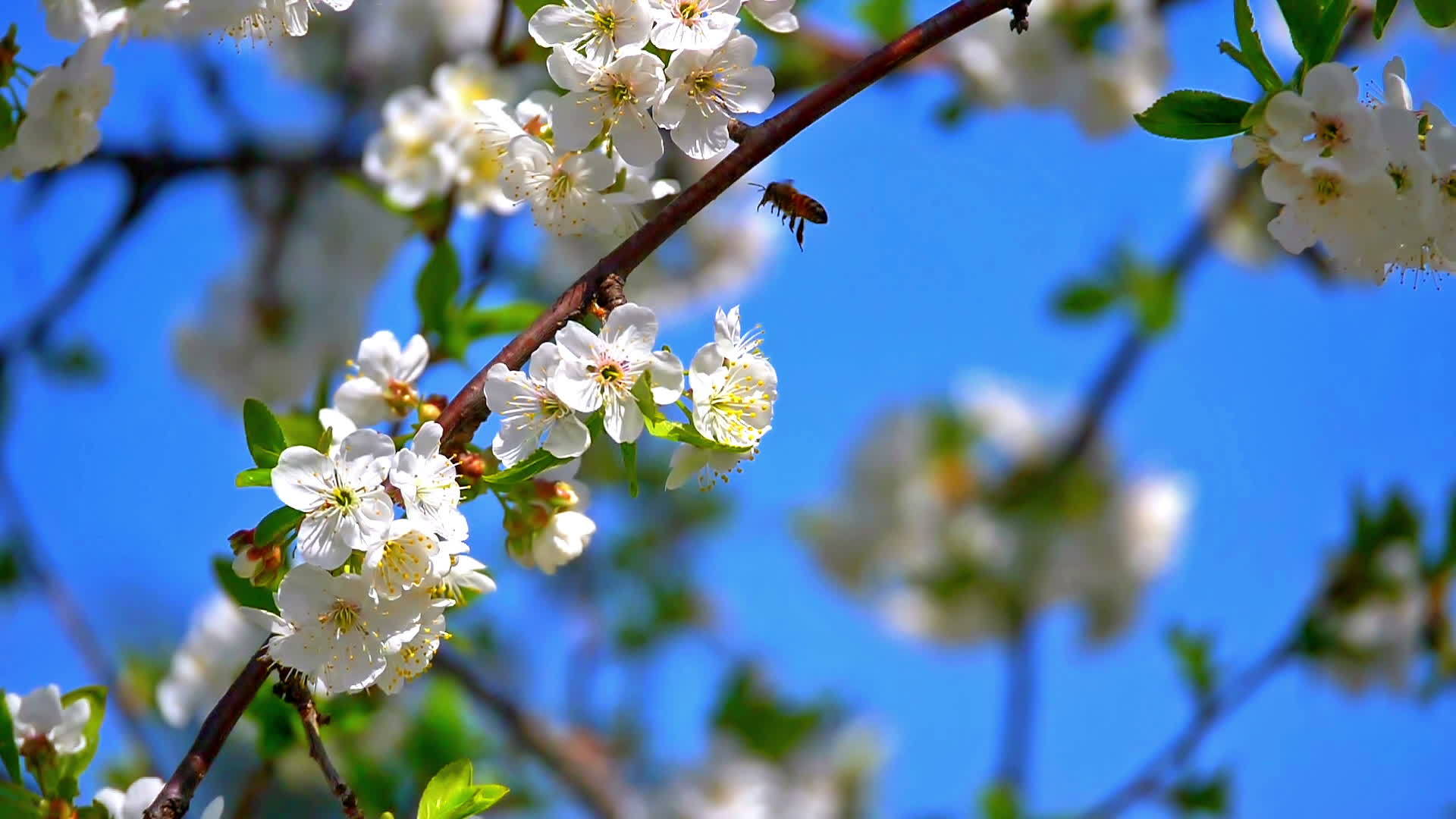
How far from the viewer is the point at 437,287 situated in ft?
4.01

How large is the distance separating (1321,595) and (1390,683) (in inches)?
7.8

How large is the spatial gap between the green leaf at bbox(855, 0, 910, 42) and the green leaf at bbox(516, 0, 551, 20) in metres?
1.18

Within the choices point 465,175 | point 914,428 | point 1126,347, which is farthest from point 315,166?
point 914,428

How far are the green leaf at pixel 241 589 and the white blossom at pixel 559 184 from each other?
358 mm

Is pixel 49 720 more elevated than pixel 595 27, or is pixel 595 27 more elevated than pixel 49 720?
pixel 595 27

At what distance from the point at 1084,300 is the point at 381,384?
1.98m

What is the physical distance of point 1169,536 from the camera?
343 centimetres

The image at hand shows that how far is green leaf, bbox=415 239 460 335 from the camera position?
1.22m

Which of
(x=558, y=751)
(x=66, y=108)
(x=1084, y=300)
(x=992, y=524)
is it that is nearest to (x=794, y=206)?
(x=66, y=108)

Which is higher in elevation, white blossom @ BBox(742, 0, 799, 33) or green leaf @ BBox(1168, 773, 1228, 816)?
white blossom @ BBox(742, 0, 799, 33)

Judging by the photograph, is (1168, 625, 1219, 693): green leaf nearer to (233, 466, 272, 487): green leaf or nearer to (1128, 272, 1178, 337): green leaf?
(1128, 272, 1178, 337): green leaf

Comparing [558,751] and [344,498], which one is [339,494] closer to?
[344,498]

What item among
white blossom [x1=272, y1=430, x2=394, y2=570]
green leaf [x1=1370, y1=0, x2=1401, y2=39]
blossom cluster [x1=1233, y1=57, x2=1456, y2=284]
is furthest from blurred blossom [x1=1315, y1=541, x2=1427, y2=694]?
white blossom [x1=272, y1=430, x2=394, y2=570]

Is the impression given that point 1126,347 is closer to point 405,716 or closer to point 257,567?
point 405,716
